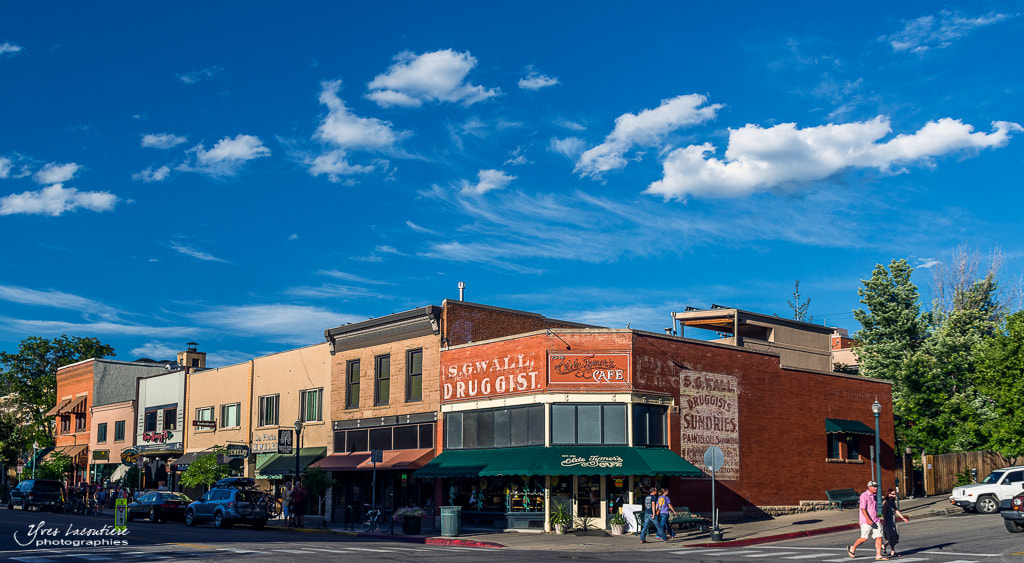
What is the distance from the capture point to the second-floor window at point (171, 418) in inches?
2323

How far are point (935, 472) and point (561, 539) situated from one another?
77.6ft

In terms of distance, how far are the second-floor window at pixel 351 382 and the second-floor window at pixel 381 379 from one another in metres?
1.99

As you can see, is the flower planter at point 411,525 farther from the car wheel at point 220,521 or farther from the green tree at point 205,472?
the green tree at point 205,472

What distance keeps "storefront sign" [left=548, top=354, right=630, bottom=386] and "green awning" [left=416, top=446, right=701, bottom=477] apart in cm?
244

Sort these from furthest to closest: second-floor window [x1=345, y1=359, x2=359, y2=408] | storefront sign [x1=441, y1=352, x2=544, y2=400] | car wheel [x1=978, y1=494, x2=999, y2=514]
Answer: second-floor window [x1=345, y1=359, x2=359, y2=408]
storefront sign [x1=441, y1=352, x2=544, y2=400]
car wheel [x1=978, y1=494, x2=999, y2=514]

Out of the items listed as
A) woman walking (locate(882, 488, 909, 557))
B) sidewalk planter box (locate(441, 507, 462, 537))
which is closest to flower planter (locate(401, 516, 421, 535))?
sidewalk planter box (locate(441, 507, 462, 537))

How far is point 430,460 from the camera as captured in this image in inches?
1476

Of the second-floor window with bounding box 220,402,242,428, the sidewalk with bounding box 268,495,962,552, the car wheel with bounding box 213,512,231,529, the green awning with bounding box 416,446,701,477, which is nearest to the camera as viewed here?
the sidewalk with bounding box 268,495,962,552

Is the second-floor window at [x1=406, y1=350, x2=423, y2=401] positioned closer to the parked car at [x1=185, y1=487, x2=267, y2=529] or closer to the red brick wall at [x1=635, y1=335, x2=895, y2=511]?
the parked car at [x1=185, y1=487, x2=267, y2=529]

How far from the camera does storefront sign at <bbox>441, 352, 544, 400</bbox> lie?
3428 centimetres

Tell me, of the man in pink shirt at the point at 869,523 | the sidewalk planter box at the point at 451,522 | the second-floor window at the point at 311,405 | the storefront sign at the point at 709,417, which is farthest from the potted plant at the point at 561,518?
the second-floor window at the point at 311,405

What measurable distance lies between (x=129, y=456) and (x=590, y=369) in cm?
4086

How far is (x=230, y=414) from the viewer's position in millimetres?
52938

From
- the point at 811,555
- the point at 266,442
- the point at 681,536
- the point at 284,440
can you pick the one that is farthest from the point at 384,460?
the point at 811,555
